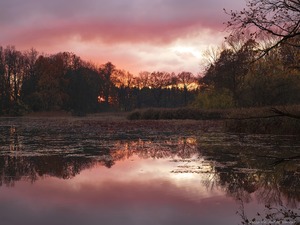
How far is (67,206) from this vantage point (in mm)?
7570

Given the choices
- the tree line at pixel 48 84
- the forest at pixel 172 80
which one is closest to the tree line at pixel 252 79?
the forest at pixel 172 80

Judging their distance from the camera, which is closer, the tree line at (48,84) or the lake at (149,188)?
the lake at (149,188)

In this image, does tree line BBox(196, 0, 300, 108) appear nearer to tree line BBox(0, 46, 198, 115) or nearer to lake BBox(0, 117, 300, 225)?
lake BBox(0, 117, 300, 225)

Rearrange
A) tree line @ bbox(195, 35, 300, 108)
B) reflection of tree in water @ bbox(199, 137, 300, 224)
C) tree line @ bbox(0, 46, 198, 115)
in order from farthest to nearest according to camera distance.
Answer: tree line @ bbox(0, 46, 198, 115), tree line @ bbox(195, 35, 300, 108), reflection of tree in water @ bbox(199, 137, 300, 224)

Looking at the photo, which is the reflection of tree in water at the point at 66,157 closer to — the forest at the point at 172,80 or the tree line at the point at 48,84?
the forest at the point at 172,80

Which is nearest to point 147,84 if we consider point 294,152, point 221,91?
point 221,91

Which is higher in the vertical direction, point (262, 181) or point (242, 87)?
point (242, 87)

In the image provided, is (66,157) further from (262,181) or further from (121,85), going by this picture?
(121,85)

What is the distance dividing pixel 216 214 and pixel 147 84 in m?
114

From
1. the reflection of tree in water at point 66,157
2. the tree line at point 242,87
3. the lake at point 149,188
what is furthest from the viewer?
the tree line at point 242,87

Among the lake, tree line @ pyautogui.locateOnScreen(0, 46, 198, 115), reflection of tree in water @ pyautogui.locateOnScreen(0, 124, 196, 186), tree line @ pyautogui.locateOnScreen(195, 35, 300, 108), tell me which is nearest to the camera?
the lake

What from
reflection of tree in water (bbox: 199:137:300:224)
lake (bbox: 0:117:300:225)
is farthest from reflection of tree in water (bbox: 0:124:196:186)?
reflection of tree in water (bbox: 199:137:300:224)

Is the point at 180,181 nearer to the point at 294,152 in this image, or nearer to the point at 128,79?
the point at 294,152

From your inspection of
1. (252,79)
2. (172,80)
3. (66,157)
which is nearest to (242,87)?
(252,79)
